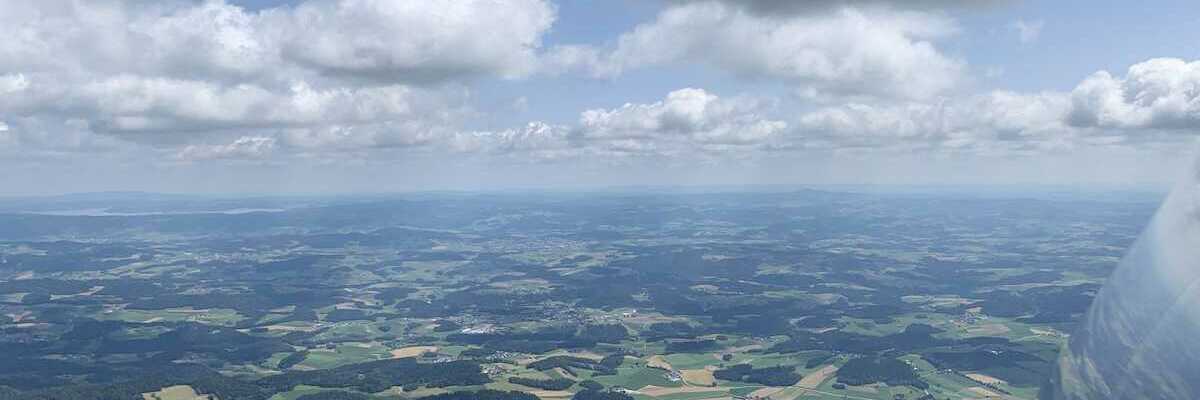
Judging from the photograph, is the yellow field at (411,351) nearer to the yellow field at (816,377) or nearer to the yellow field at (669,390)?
the yellow field at (669,390)

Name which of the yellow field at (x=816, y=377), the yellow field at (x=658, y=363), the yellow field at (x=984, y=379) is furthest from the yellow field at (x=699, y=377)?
the yellow field at (x=984, y=379)

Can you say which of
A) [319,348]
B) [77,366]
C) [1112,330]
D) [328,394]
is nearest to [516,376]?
[328,394]

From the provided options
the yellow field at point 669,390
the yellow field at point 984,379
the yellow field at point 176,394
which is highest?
the yellow field at point 176,394

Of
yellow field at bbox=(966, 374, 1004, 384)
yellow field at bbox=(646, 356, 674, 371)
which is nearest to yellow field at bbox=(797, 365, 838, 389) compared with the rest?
yellow field at bbox=(966, 374, 1004, 384)

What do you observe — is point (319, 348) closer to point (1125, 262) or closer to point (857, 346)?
point (857, 346)

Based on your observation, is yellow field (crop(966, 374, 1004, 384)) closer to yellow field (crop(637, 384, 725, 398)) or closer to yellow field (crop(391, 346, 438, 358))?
yellow field (crop(637, 384, 725, 398))

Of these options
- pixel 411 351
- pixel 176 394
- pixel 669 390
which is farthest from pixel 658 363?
pixel 176 394

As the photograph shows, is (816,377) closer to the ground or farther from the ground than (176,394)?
closer to the ground

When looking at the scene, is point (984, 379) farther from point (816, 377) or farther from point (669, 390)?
point (669, 390)

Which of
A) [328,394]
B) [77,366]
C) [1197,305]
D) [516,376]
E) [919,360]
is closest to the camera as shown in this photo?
[1197,305]

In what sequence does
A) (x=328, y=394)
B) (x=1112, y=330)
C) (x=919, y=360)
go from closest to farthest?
(x=1112, y=330)
(x=328, y=394)
(x=919, y=360)

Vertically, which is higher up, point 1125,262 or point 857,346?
point 1125,262
